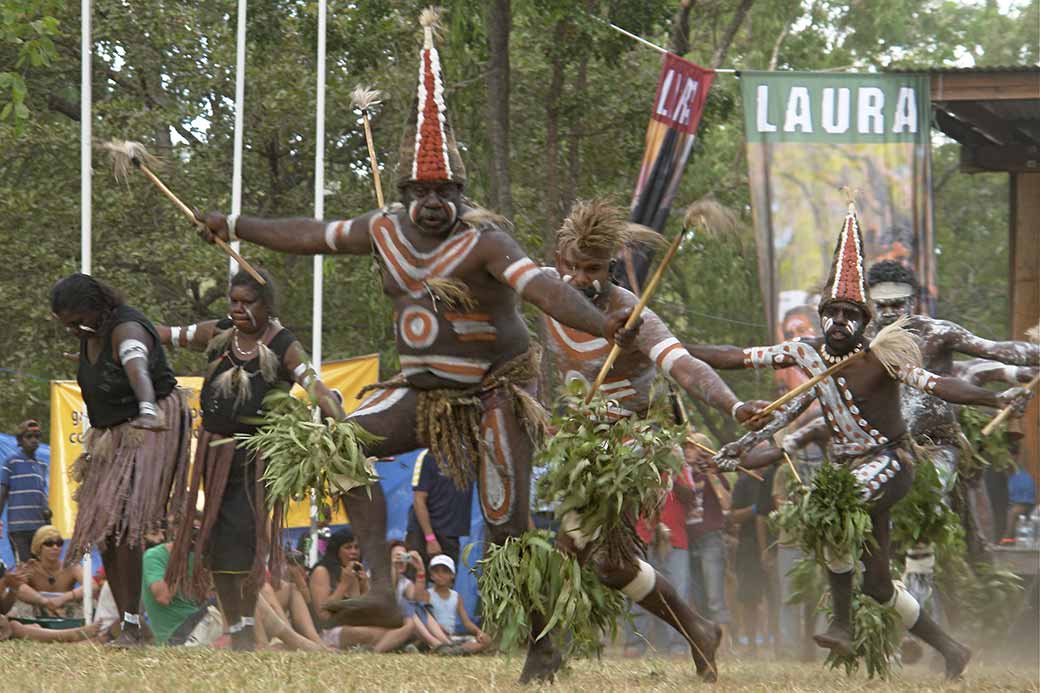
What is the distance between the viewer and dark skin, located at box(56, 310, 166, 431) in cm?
863

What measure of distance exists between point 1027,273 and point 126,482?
29.8 feet

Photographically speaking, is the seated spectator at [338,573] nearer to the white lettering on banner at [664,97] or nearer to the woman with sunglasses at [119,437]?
the woman with sunglasses at [119,437]

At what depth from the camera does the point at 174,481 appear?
912 cm

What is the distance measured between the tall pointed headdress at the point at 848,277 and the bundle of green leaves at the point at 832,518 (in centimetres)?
80

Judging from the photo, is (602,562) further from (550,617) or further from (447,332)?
(447,332)

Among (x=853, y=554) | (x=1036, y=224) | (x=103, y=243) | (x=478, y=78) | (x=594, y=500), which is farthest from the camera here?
(x=103, y=243)

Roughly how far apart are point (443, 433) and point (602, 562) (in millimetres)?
892

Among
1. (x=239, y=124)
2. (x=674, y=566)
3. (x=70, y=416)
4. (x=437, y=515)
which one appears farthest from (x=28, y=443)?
(x=674, y=566)

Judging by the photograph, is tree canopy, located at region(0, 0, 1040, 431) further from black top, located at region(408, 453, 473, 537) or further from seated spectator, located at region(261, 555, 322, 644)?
seated spectator, located at region(261, 555, 322, 644)

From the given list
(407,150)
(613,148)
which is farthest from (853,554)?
(613,148)

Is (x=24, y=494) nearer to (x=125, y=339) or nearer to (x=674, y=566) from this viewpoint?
(x=125, y=339)

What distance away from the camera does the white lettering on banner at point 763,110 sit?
1411 centimetres

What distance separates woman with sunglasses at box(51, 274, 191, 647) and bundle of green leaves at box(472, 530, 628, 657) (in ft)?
8.47

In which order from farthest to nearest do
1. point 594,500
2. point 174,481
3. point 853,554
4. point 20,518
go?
point 20,518 → point 174,481 → point 853,554 → point 594,500
